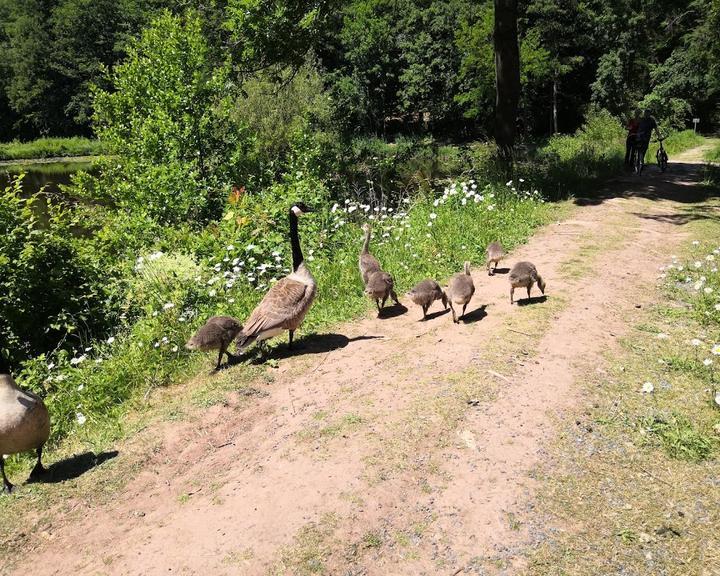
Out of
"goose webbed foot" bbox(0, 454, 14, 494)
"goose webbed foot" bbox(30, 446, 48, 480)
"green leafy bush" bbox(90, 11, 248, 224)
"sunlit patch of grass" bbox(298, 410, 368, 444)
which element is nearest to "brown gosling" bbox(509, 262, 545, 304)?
"sunlit patch of grass" bbox(298, 410, 368, 444)

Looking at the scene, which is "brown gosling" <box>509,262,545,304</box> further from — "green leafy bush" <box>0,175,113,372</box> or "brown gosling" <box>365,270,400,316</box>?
"green leafy bush" <box>0,175,113,372</box>

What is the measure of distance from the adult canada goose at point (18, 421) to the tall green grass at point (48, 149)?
257 feet

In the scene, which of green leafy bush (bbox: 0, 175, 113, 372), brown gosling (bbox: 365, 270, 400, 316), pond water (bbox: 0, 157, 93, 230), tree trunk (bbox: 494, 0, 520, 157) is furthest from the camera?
pond water (bbox: 0, 157, 93, 230)

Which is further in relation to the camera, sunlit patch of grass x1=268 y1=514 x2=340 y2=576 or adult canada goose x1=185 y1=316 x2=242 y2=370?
adult canada goose x1=185 y1=316 x2=242 y2=370

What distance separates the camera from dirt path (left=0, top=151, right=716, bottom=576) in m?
4.32

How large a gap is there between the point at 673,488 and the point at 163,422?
5380mm

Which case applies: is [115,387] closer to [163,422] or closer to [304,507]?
[163,422]

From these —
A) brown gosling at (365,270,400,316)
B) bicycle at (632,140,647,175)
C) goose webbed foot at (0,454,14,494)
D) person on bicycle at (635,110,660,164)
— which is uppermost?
person on bicycle at (635,110,660,164)

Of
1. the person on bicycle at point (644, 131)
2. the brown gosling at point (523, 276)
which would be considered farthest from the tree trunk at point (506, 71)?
the brown gosling at point (523, 276)

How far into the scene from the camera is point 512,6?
1681cm

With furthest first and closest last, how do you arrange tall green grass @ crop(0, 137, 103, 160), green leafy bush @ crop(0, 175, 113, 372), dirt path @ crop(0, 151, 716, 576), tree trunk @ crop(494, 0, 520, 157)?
tall green grass @ crop(0, 137, 103, 160), tree trunk @ crop(494, 0, 520, 157), green leafy bush @ crop(0, 175, 113, 372), dirt path @ crop(0, 151, 716, 576)

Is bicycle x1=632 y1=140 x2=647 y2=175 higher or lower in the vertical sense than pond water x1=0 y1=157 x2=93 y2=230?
lower

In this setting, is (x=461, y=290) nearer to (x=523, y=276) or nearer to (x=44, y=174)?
(x=523, y=276)

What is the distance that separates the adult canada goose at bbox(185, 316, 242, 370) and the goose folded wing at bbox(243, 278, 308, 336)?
0.47 metres
